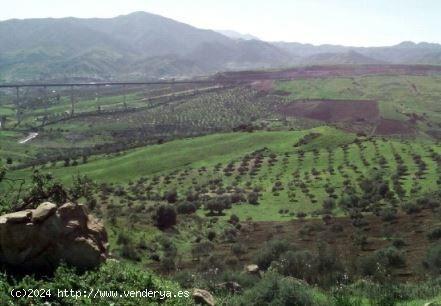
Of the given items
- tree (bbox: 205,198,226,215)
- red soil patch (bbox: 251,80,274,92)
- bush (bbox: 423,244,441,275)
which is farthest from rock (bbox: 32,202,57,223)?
red soil patch (bbox: 251,80,274,92)

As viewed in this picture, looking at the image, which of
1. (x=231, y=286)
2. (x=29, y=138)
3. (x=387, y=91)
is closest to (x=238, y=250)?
(x=231, y=286)

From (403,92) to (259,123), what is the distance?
55.6m

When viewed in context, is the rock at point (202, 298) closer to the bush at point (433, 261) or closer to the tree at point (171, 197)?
the bush at point (433, 261)

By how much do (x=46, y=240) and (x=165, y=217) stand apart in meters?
30.1

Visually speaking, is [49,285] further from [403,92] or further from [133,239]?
[403,92]

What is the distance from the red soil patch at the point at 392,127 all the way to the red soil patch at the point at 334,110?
16.4 ft

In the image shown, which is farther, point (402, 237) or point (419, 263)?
point (402, 237)

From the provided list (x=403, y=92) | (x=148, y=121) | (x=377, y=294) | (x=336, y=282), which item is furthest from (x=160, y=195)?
(x=403, y=92)

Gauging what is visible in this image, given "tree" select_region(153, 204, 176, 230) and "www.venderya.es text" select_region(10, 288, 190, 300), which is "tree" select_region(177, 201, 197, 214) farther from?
"www.venderya.es text" select_region(10, 288, 190, 300)

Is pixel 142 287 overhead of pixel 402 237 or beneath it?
overhead

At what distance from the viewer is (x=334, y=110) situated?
464 feet

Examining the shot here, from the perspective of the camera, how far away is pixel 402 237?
120 feet

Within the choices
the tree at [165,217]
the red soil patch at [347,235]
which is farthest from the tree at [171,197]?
the red soil patch at [347,235]

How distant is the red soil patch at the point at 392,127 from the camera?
114 m
